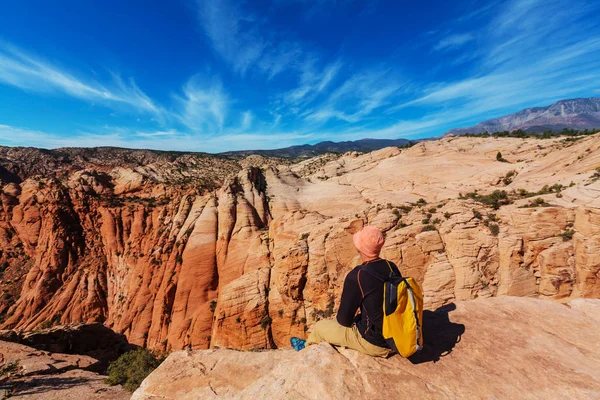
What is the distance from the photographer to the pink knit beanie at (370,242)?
492 centimetres

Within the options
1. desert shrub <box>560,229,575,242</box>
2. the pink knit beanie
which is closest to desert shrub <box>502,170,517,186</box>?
desert shrub <box>560,229,575,242</box>

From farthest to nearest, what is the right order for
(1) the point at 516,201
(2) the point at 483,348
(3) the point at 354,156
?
1. (3) the point at 354,156
2. (1) the point at 516,201
3. (2) the point at 483,348

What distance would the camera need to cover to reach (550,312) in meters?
7.40

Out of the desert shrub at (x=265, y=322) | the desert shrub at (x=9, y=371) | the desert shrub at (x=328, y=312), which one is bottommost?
the desert shrub at (x=265, y=322)

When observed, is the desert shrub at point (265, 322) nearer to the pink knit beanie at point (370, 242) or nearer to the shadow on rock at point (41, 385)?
the shadow on rock at point (41, 385)

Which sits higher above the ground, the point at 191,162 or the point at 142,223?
the point at 191,162

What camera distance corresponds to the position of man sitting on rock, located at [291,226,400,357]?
4.74m

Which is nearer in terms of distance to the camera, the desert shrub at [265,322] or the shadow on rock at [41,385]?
the shadow on rock at [41,385]

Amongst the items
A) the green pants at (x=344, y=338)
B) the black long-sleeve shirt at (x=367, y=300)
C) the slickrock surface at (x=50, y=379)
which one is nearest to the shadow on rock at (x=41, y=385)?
the slickrock surface at (x=50, y=379)

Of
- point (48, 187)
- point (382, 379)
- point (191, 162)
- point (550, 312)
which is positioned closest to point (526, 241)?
point (550, 312)

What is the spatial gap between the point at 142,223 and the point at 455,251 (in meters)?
44.2

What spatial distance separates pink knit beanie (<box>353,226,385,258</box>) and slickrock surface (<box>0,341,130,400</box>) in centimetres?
1054

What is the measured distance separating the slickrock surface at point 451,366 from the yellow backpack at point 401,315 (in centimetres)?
58

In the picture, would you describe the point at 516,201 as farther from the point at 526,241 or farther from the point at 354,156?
the point at 354,156
